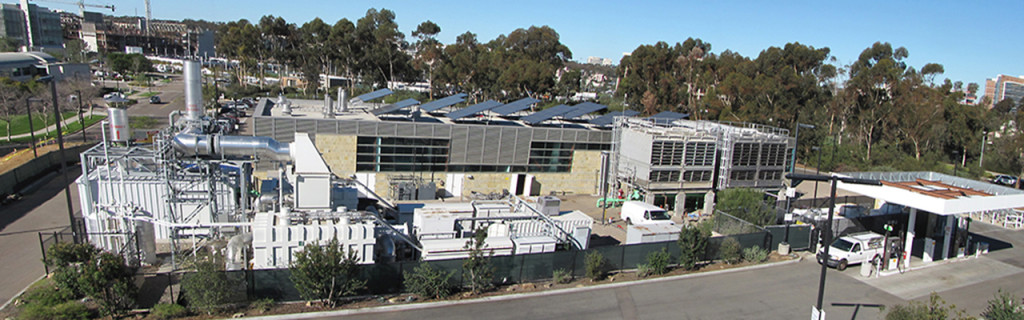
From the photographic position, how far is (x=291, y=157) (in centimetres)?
1961

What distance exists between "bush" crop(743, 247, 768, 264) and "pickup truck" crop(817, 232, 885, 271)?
1993mm

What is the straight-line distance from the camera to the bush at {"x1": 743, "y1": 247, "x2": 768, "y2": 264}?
2095 centimetres

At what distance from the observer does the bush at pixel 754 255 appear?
68.7 ft

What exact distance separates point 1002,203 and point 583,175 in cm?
1879

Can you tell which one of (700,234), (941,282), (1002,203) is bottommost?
(941,282)

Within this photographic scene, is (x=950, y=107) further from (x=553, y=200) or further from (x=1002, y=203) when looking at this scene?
(x=553, y=200)

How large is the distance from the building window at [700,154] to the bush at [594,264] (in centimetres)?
1352

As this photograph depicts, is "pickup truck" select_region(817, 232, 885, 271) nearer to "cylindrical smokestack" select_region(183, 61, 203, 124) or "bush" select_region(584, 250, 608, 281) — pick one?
"bush" select_region(584, 250, 608, 281)

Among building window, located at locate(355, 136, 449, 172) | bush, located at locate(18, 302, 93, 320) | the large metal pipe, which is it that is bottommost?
bush, located at locate(18, 302, 93, 320)

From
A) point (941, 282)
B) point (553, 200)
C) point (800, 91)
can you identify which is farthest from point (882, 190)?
point (800, 91)

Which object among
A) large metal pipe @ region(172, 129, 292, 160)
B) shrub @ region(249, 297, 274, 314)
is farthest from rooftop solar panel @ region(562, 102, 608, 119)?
shrub @ region(249, 297, 274, 314)

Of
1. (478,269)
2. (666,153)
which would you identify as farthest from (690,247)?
(666,153)

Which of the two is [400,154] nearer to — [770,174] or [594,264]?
[594,264]

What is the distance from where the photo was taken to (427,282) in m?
15.8
